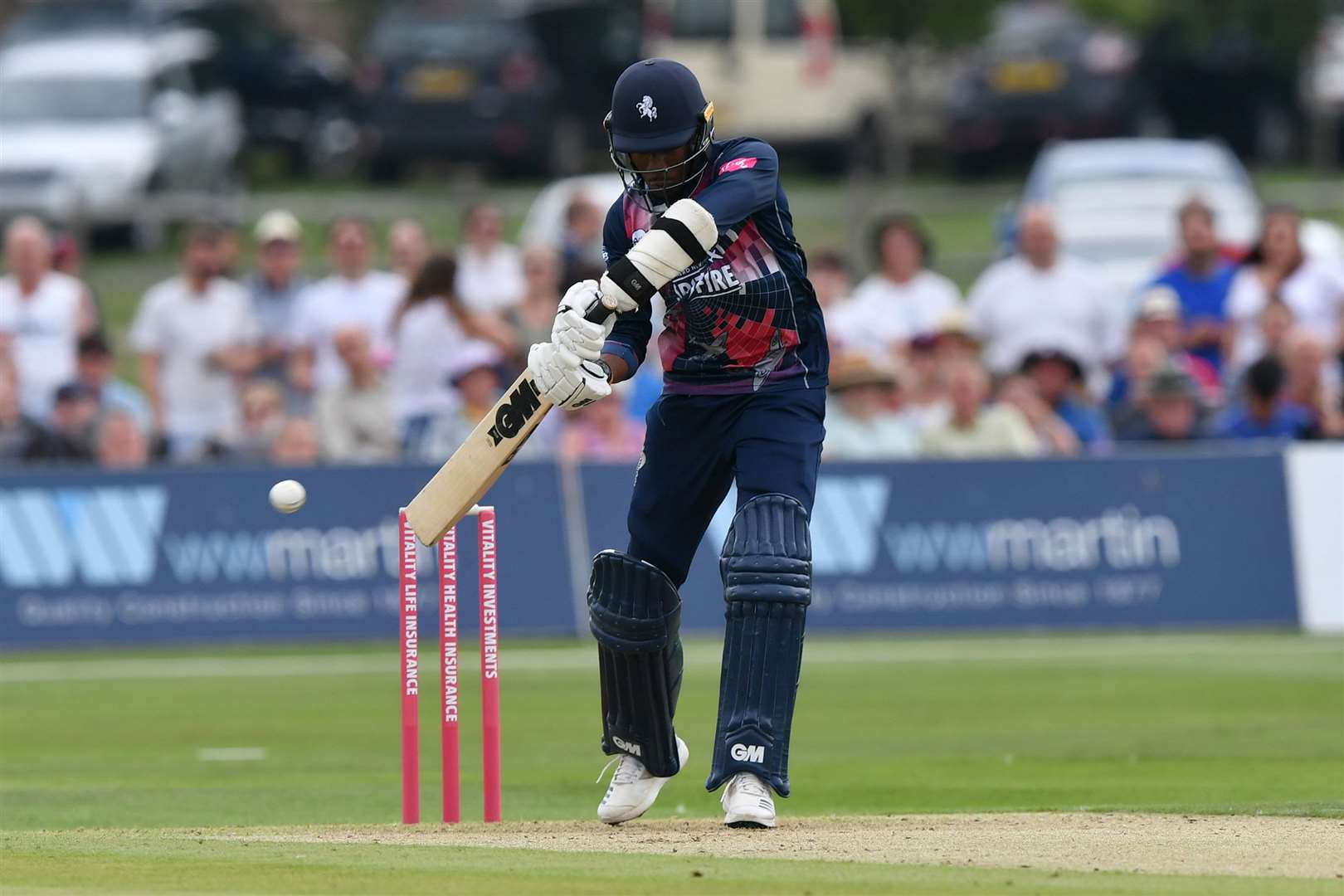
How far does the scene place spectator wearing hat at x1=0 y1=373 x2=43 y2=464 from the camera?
15523 mm

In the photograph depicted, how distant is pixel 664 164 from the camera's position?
7.43 meters

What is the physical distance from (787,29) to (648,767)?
2079cm

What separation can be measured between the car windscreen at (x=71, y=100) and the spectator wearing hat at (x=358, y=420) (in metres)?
12.1

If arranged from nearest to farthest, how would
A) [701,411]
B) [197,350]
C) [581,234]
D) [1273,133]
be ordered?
[701,411] < [197,350] < [581,234] < [1273,133]

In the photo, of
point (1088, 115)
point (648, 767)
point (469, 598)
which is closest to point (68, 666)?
point (469, 598)

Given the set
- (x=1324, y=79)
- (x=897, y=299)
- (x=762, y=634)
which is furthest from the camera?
(x=1324, y=79)

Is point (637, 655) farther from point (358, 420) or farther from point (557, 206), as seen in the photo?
point (557, 206)

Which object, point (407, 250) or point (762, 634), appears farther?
point (407, 250)

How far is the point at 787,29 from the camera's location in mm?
27672

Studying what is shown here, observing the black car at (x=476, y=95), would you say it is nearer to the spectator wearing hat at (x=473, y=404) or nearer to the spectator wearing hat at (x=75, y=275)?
the spectator wearing hat at (x=75, y=275)

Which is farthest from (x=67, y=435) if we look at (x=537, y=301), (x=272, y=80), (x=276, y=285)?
(x=272, y=80)

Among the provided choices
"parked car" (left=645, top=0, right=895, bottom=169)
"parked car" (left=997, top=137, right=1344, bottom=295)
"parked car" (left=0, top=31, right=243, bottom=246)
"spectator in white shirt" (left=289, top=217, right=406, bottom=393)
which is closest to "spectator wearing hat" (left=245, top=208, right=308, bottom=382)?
"spectator in white shirt" (left=289, top=217, right=406, bottom=393)

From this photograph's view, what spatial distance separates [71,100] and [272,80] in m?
5.43

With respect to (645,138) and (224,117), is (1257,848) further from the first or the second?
(224,117)
